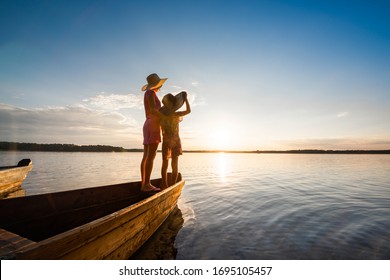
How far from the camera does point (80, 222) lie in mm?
4922

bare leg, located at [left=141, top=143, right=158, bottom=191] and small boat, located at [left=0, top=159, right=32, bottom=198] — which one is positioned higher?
bare leg, located at [left=141, top=143, right=158, bottom=191]

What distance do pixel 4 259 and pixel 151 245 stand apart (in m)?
3.19

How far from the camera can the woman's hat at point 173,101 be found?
18.4ft

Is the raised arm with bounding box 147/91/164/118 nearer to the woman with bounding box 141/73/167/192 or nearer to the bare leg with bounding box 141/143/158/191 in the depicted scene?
the woman with bounding box 141/73/167/192

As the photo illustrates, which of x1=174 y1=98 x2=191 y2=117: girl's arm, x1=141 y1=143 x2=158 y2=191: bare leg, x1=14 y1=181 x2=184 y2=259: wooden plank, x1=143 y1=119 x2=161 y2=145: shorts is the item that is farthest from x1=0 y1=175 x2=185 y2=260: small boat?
x1=174 y1=98 x2=191 y2=117: girl's arm

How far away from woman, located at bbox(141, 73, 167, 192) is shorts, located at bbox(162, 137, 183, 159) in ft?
1.96

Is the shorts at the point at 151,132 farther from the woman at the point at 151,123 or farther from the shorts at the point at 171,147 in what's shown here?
the shorts at the point at 171,147

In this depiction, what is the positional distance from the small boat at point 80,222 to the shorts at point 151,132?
4.21 feet

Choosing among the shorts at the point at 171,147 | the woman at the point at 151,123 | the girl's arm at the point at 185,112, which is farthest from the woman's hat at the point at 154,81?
the shorts at the point at 171,147

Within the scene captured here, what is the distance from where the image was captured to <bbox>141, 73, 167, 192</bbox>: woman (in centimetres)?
512
